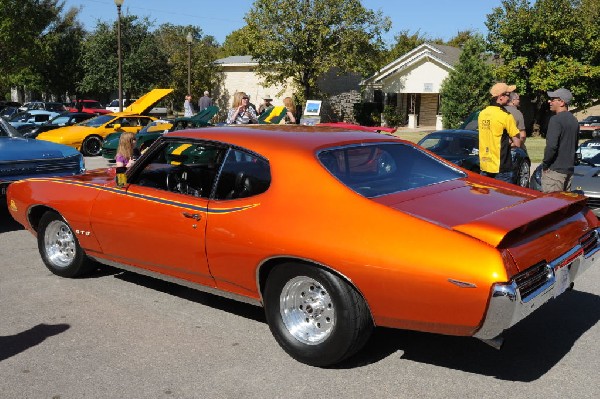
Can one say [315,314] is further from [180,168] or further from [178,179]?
[180,168]

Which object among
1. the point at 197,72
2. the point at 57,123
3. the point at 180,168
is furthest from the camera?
the point at 197,72

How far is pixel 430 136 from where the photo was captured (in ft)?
37.0

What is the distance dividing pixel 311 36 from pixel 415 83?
9419 millimetres

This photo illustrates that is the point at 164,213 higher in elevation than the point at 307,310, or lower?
higher

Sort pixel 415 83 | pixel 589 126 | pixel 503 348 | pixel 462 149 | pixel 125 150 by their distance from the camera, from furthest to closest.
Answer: pixel 415 83 → pixel 589 126 → pixel 462 149 → pixel 125 150 → pixel 503 348

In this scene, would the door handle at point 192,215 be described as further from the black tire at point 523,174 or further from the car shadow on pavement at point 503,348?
the black tire at point 523,174

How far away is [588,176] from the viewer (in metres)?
8.94

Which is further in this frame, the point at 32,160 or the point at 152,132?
the point at 152,132

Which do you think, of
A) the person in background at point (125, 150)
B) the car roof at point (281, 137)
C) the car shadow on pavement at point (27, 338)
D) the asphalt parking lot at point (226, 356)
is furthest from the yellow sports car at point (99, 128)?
the car shadow on pavement at point (27, 338)

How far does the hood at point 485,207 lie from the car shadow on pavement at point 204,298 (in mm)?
1635

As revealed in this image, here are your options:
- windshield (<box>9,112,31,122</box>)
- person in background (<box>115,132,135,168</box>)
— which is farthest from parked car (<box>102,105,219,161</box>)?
windshield (<box>9,112,31,122</box>)

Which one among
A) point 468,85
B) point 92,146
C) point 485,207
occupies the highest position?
point 468,85

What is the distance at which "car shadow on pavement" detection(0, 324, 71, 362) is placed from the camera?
164 inches

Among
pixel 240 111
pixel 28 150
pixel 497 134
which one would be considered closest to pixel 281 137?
pixel 497 134
